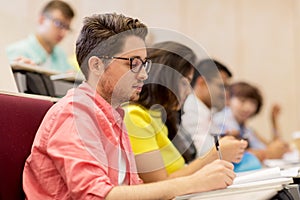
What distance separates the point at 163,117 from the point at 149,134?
0.49 ft

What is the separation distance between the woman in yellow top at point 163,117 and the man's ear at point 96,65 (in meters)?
0.23

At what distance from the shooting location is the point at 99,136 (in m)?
0.96

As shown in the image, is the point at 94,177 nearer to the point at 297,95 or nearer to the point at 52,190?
the point at 52,190

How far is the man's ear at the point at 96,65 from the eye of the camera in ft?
3.25

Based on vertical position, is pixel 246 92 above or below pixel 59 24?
below

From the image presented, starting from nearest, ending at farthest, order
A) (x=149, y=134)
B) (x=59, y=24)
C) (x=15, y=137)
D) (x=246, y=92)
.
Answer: (x=15, y=137) → (x=149, y=134) → (x=59, y=24) → (x=246, y=92)

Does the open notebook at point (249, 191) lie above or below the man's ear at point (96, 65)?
below

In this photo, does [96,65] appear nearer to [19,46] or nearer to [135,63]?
[135,63]

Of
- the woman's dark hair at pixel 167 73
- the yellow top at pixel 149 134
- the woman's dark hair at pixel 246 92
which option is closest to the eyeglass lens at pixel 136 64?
the yellow top at pixel 149 134

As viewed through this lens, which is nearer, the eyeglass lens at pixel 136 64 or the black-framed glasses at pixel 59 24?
the eyeglass lens at pixel 136 64

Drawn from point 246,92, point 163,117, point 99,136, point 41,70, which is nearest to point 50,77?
point 41,70

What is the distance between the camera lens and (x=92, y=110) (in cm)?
97

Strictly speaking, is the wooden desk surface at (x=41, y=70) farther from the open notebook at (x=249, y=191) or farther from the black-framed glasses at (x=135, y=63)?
the open notebook at (x=249, y=191)

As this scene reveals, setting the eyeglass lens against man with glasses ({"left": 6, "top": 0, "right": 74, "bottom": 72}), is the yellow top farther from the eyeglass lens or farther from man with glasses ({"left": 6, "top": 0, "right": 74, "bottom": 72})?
man with glasses ({"left": 6, "top": 0, "right": 74, "bottom": 72})
